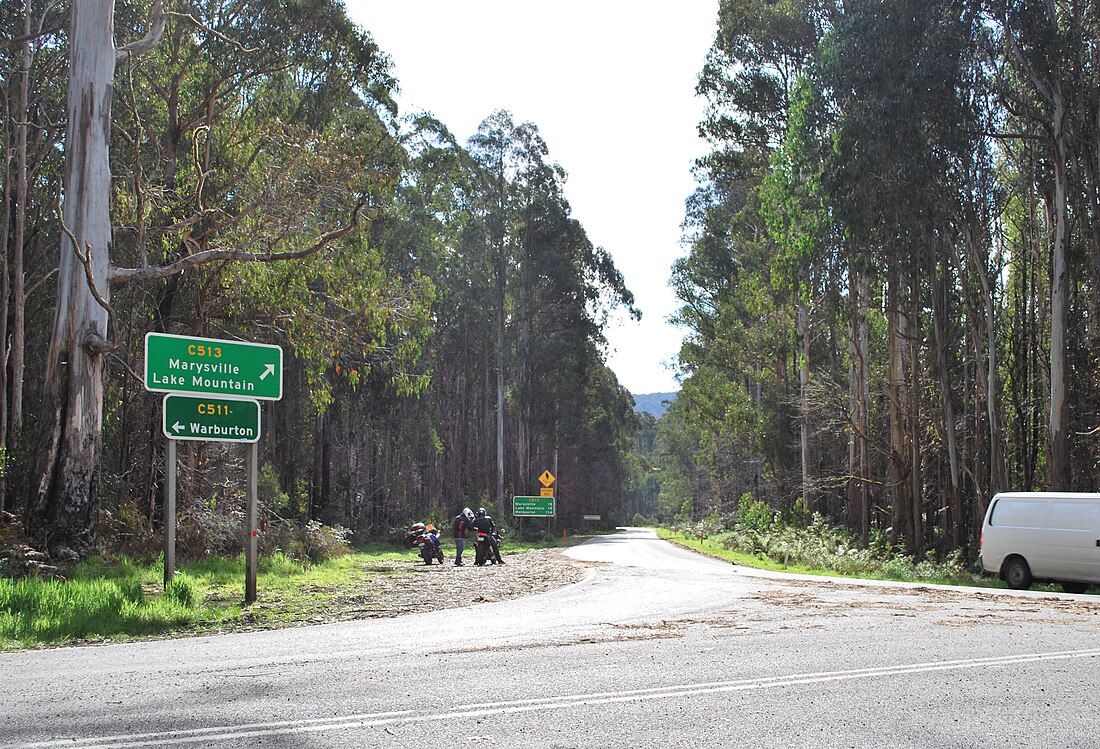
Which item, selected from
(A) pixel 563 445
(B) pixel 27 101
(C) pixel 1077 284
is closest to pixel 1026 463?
(C) pixel 1077 284

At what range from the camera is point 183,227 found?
1731cm

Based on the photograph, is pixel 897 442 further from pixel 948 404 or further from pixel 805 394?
pixel 805 394

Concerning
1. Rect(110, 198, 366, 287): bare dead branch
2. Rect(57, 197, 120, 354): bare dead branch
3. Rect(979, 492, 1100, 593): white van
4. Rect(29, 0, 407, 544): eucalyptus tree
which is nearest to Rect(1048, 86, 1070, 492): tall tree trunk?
Rect(979, 492, 1100, 593): white van

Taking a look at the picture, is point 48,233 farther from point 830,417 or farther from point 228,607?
point 830,417

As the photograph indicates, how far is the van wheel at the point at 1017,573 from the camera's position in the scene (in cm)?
1833

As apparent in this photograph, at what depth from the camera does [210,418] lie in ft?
42.0

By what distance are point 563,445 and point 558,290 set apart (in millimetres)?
17231

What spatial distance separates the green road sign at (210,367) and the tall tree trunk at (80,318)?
3.06 metres

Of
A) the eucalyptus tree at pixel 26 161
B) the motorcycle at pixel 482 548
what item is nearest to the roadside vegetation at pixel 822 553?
the motorcycle at pixel 482 548

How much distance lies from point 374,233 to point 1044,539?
26.8 metres

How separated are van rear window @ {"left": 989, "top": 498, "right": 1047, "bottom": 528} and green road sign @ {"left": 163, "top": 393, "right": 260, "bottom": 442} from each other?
14448mm

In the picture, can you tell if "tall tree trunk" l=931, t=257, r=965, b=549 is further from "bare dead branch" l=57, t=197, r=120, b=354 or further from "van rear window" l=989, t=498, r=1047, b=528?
"bare dead branch" l=57, t=197, r=120, b=354

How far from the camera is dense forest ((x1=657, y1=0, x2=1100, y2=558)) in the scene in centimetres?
2320

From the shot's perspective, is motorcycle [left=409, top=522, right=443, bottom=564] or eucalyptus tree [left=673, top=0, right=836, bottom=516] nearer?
motorcycle [left=409, top=522, right=443, bottom=564]
